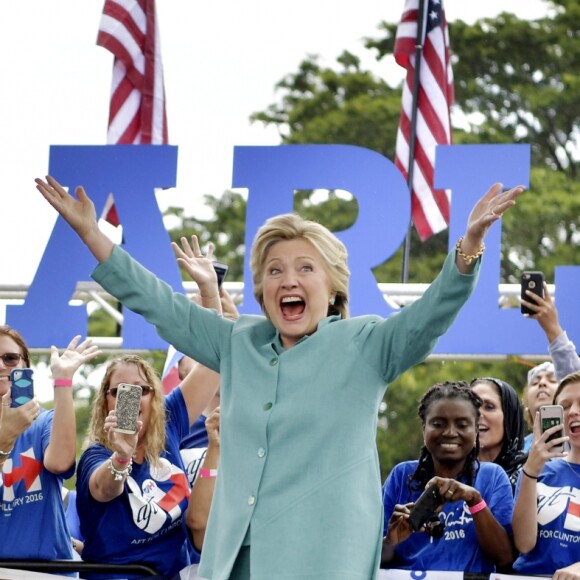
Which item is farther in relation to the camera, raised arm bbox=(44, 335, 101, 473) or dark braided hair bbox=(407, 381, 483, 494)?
dark braided hair bbox=(407, 381, 483, 494)

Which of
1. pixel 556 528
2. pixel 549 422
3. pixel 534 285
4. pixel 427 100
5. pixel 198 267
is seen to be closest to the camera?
pixel 198 267

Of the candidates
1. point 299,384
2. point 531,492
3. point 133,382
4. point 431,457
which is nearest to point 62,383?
point 133,382

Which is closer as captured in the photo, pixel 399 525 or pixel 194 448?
pixel 399 525

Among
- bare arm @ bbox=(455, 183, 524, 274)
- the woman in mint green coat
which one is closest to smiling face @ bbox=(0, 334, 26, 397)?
the woman in mint green coat

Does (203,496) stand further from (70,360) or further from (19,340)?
(19,340)

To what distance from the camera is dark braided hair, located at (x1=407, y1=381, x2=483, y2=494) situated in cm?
508

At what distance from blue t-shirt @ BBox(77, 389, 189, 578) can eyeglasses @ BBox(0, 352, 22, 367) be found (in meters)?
0.49

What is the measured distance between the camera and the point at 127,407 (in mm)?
4691

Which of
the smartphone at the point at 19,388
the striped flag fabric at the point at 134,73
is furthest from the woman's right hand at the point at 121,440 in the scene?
the striped flag fabric at the point at 134,73

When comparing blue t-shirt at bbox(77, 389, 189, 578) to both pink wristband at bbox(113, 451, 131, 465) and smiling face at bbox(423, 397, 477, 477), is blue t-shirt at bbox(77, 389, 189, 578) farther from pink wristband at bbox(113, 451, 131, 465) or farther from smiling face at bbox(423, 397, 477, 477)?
smiling face at bbox(423, 397, 477, 477)

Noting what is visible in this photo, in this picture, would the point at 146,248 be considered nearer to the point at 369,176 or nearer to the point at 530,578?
the point at 369,176

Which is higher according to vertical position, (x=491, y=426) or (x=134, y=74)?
(x=134, y=74)

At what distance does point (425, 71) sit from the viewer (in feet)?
34.5

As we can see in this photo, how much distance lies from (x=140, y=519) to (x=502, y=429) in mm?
1677
